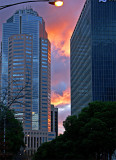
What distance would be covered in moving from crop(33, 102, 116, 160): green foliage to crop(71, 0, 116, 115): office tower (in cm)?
6506

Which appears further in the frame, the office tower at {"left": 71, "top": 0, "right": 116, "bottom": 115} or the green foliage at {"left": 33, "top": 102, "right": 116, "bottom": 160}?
the office tower at {"left": 71, "top": 0, "right": 116, "bottom": 115}

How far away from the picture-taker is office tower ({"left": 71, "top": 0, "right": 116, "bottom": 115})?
456ft

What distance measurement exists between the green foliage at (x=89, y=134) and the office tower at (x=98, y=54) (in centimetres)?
6506

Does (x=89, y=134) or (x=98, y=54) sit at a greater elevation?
(x=98, y=54)

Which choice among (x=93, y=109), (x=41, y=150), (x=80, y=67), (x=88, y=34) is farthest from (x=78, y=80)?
(x=93, y=109)

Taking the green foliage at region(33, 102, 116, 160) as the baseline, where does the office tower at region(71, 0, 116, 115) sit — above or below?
above

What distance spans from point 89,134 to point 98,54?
80.4m

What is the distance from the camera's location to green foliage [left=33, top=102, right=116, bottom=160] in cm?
6431

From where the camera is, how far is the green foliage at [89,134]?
64.3 meters

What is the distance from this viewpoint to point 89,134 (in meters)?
64.5

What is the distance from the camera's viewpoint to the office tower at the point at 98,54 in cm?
13888

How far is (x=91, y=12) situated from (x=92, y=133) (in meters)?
89.9

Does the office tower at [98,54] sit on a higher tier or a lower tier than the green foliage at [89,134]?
higher

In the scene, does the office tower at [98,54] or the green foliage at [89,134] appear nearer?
the green foliage at [89,134]
